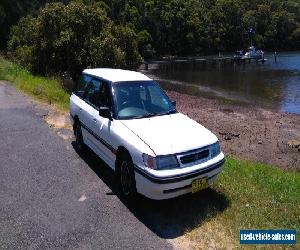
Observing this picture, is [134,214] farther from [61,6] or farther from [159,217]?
[61,6]

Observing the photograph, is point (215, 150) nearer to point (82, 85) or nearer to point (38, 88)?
point (82, 85)

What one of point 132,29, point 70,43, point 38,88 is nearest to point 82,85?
point 38,88

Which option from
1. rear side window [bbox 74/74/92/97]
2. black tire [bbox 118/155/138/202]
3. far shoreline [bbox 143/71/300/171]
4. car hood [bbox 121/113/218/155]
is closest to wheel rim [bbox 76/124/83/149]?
rear side window [bbox 74/74/92/97]

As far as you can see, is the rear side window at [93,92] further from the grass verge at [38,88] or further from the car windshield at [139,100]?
the grass verge at [38,88]

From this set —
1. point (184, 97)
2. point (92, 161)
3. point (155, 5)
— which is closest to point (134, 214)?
point (92, 161)

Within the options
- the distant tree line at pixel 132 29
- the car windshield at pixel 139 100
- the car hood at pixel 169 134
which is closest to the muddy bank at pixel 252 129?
the distant tree line at pixel 132 29

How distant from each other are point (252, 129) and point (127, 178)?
55.0 feet

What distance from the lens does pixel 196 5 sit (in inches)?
4368

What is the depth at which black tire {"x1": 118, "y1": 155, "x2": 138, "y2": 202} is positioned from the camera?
20.8ft

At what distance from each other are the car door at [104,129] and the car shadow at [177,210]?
635 millimetres

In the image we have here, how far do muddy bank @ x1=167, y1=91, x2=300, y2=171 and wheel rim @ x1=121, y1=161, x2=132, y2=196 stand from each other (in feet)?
34.1

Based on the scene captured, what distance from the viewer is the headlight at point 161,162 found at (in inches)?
230

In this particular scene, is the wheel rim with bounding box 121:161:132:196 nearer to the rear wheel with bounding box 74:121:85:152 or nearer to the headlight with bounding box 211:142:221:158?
the headlight with bounding box 211:142:221:158

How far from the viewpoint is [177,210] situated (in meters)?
6.33
